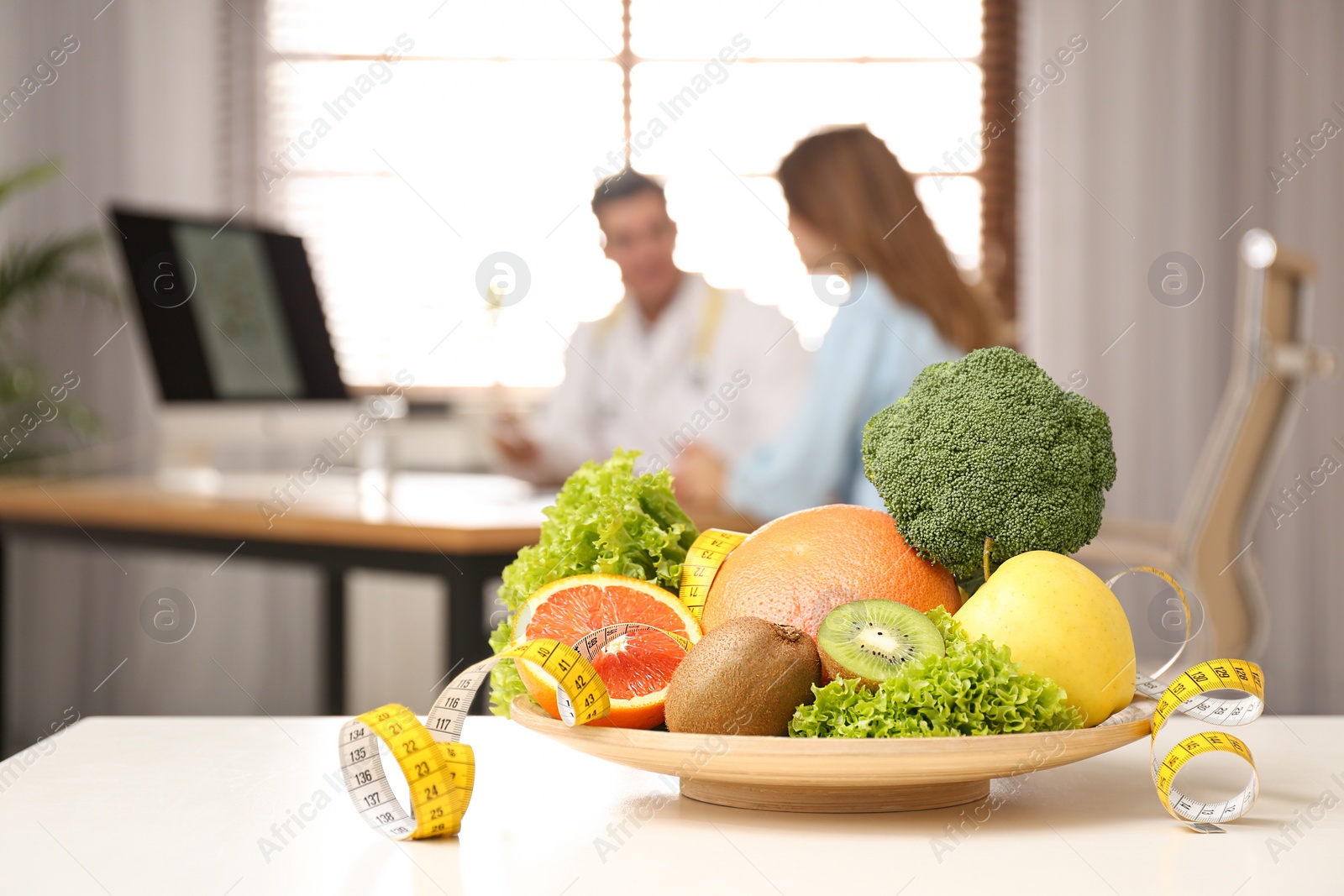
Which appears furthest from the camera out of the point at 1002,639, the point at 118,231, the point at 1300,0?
the point at 1300,0

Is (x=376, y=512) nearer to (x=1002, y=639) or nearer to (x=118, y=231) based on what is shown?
(x=118, y=231)

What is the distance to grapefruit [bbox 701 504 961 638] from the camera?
0.83m

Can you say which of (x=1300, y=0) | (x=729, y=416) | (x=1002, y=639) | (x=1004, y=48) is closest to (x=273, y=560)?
(x=729, y=416)

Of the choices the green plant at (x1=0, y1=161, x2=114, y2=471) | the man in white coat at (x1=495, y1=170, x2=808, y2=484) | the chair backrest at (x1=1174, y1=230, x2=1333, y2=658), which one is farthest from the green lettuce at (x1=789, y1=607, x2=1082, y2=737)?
the green plant at (x1=0, y1=161, x2=114, y2=471)

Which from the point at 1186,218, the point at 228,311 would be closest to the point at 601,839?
the point at 228,311

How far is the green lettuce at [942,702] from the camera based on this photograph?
2.42 feet

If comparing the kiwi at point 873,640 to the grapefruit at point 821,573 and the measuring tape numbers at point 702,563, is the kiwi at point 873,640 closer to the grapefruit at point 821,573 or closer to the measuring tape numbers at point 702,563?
the grapefruit at point 821,573

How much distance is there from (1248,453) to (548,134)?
320 centimetres

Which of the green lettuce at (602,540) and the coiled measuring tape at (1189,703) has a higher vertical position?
the green lettuce at (602,540)

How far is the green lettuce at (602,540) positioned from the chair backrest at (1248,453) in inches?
62.9

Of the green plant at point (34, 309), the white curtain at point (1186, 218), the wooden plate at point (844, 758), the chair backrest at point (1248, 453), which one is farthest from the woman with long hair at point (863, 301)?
the green plant at point (34, 309)

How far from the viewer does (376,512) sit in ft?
8.89

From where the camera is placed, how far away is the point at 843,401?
2.75 meters

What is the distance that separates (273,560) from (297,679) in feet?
7.90
